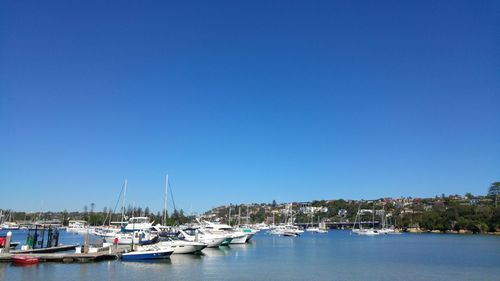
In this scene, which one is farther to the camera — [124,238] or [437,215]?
[437,215]

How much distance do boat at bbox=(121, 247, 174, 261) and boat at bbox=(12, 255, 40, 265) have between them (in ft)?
29.6

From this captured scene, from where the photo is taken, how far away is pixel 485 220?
155875 mm

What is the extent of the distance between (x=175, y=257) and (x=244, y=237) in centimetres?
3237

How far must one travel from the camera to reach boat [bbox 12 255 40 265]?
41.5 meters

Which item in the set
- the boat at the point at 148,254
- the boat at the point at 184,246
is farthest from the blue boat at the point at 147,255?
the boat at the point at 184,246

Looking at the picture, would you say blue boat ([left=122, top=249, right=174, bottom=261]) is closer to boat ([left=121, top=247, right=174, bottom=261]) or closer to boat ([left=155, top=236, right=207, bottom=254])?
boat ([left=121, top=247, right=174, bottom=261])

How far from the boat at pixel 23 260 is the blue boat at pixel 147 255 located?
9.07 m

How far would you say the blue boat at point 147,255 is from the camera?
4669 cm

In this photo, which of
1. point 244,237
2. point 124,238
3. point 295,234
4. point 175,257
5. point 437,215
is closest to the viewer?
point 175,257

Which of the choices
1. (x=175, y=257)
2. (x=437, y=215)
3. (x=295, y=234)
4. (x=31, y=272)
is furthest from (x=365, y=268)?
(x=437, y=215)

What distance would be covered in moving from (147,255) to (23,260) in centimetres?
1242

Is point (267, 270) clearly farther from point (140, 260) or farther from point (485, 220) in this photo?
point (485, 220)

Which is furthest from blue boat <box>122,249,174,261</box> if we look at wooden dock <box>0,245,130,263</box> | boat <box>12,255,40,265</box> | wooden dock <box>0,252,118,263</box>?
boat <box>12,255,40,265</box>

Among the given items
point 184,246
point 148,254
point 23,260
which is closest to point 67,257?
point 23,260
